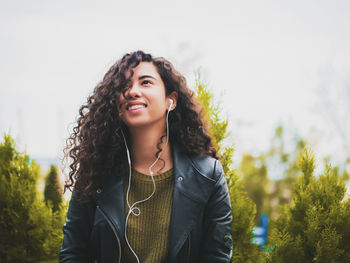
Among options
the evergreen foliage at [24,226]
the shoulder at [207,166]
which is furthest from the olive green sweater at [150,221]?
the evergreen foliage at [24,226]

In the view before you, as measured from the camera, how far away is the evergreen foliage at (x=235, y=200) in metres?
3.06

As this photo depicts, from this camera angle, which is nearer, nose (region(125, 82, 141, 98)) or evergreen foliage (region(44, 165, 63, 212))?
nose (region(125, 82, 141, 98))

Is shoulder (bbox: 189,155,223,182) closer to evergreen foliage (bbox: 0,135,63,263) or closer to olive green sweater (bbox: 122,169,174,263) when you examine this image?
olive green sweater (bbox: 122,169,174,263)

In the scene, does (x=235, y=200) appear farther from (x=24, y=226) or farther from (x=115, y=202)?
(x=24, y=226)

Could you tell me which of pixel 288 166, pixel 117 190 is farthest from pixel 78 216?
pixel 288 166

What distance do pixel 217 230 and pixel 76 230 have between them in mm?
991

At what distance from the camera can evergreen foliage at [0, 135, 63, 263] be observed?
357cm

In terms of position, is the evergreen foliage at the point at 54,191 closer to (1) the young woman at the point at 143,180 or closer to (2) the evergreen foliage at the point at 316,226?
(1) the young woman at the point at 143,180

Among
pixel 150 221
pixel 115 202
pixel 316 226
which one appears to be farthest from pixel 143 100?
pixel 316 226

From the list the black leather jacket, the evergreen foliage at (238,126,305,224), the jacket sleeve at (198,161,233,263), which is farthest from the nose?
the evergreen foliage at (238,126,305,224)

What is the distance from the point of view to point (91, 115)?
2.57 meters

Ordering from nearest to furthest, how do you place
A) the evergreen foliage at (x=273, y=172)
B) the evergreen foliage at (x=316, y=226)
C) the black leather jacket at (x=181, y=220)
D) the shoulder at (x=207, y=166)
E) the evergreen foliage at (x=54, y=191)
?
the black leather jacket at (x=181, y=220), the shoulder at (x=207, y=166), the evergreen foliage at (x=316, y=226), the evergreen foliage at (x=54, y=191), the evergreen foliage at (x=273, y=172)

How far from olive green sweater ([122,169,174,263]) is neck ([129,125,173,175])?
0.26 ft

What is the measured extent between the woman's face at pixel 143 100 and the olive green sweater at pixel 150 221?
41 cm
